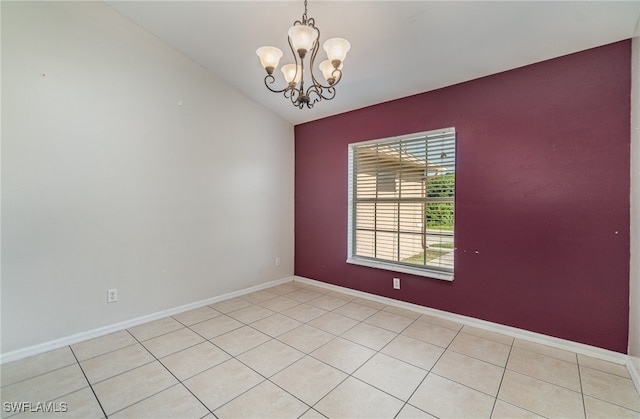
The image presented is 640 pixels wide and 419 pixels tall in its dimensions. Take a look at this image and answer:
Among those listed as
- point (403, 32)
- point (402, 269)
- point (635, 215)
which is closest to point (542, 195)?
point (635, 215)

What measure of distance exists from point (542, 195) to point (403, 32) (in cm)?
181

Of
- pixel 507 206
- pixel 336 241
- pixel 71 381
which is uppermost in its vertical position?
pixel 507 206

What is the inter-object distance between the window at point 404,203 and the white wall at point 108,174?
151cm

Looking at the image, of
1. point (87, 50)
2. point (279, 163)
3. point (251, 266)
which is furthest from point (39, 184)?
point (279, 163)

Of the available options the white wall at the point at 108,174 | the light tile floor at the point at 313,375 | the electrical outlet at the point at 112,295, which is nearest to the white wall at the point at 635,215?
the light tile floor at the point at 313,375

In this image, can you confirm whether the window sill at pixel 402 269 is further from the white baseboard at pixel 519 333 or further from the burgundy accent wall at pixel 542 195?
the white baseboard at pixel 519 333

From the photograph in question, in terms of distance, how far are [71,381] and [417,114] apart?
374cm

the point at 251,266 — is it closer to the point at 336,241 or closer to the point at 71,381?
the point at 336,241

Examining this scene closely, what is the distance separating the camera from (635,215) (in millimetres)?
1956

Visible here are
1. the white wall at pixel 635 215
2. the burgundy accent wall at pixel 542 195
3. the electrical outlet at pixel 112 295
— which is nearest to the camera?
the white wall at pixel 635 215

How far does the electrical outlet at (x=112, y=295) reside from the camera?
259cm

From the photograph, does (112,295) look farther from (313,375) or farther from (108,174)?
(313,375)

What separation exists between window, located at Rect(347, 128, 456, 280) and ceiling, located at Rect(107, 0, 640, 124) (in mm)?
668

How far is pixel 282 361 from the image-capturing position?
7.02 ft
